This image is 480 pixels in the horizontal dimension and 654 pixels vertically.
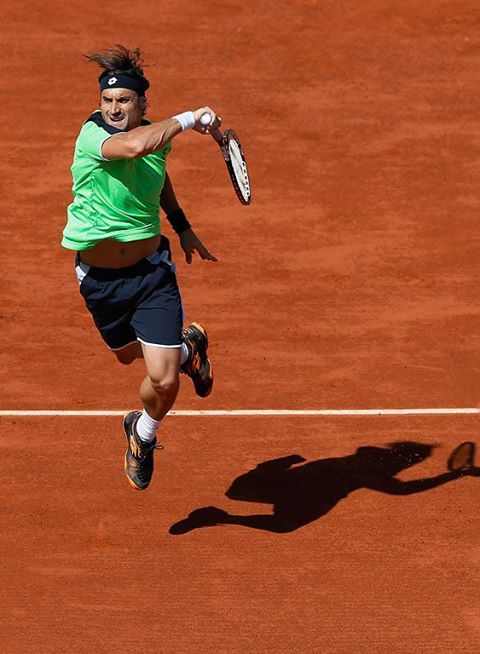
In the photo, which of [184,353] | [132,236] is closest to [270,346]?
[184,353]

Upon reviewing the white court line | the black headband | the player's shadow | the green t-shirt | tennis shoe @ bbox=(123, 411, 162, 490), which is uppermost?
the black headband

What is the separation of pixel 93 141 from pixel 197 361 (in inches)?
85.0

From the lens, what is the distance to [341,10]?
1989cm

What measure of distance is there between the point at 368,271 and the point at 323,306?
95 cm

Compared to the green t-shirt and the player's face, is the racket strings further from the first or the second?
the player's face

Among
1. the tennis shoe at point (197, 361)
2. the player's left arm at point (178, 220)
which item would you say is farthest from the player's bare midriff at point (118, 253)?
the tennis shoe at point (197, 361)

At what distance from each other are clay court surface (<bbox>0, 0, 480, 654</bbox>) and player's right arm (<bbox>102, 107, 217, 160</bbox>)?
293 cm

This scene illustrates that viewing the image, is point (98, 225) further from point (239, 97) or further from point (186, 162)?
point (239, 97)

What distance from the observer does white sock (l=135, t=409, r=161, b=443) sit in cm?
1016

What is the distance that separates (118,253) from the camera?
32.3 feet

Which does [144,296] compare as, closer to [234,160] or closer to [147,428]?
[147,428]

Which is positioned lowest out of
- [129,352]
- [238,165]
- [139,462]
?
[139,462]

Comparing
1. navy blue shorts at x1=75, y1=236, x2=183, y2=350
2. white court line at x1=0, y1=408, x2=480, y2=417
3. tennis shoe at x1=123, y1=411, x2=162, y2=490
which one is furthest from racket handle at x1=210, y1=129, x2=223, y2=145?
white court line at x1=0, y1=408, x2=480, y2=417

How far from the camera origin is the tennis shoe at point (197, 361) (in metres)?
10.6
